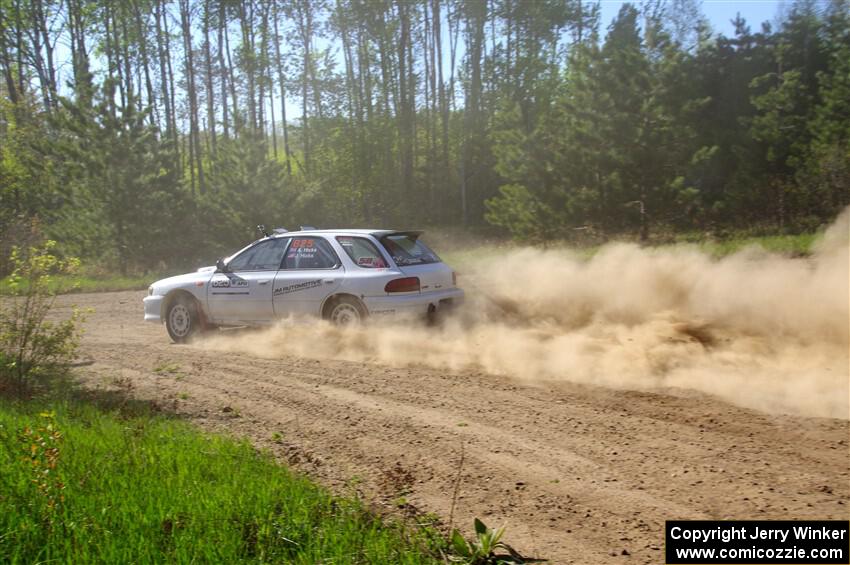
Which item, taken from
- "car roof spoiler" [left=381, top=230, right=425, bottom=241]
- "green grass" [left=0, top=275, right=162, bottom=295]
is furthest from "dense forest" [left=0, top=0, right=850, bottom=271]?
"car roof spoiler" [left=381, top=230, right=425, bottom=241]

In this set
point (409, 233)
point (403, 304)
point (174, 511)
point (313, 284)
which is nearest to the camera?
point (174, 511)

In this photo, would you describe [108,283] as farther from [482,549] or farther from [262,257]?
[482,549]

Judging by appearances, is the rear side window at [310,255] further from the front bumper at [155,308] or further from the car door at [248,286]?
the front bumper at [155,308]

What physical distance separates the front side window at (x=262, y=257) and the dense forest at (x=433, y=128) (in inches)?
192

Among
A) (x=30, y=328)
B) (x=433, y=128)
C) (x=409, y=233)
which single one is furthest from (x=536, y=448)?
(x=433, y=128)

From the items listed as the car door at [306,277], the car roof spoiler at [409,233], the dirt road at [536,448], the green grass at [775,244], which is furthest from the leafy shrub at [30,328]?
the green grass at [775,244]

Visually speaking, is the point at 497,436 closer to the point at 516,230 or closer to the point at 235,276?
Answer: the point at 235,276

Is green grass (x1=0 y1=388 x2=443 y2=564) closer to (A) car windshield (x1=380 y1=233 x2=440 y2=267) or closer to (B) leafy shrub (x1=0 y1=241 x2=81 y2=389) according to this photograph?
(B) leafy shrub (x1=0 y1=241 x2=81 y2=389)

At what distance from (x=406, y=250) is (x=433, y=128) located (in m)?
32.9

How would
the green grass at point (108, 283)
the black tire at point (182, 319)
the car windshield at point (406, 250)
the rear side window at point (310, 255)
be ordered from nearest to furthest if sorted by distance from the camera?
the car windshield at point (406, 250), the rear side window at point (310, 255), the black tire at point (182, 319), the green grass at point (108, 283)

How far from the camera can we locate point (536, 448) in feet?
18.0

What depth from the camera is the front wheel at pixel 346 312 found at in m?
9.62

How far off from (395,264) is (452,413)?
3.51m

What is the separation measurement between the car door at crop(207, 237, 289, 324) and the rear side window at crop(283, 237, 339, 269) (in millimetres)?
186
